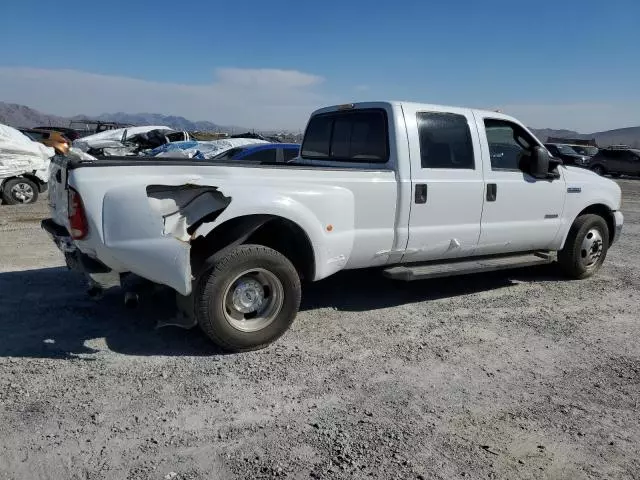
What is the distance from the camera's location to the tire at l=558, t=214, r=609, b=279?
6766mm

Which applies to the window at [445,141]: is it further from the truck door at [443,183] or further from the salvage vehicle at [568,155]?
the salvage vehicle at [568,155]

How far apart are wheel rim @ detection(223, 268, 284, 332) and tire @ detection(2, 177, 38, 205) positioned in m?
10.6

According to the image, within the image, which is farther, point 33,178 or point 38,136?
point 38,136

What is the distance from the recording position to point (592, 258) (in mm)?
7082

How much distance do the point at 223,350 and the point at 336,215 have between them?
1.41 meters

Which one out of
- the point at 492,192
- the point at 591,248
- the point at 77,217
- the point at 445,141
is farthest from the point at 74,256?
the point at 591,248

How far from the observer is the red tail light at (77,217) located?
3893 mm

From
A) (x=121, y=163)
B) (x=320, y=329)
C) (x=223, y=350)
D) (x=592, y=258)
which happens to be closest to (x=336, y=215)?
(x=320, y=329)

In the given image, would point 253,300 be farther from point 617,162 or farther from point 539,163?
point 617,162

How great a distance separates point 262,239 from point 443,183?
182 cm

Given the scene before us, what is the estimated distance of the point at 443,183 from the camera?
5.44m

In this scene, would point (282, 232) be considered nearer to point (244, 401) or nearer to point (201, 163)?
point (201, 163)

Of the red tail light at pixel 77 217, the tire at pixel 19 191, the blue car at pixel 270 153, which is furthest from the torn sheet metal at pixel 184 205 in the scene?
the tire at pixel 19 191

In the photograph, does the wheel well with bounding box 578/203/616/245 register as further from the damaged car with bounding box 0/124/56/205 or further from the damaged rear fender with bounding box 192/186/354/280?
the damaged car with bounding box 0/124/56/205
